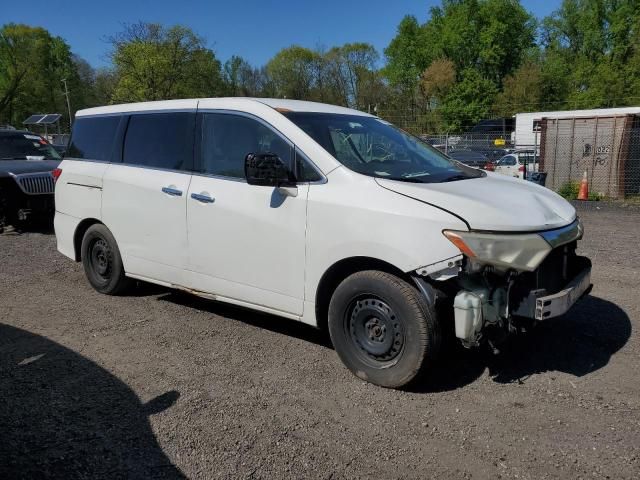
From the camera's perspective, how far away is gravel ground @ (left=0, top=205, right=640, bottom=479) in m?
2.95

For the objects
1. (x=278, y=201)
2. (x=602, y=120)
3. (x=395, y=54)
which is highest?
(x=395, y=54)

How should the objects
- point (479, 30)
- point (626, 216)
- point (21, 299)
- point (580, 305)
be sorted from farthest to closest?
point (479, 30) → point (626, 216) → point (21, 299) → point (580, 305)

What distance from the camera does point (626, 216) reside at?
11453mm

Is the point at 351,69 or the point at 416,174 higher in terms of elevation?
the point at 351,69

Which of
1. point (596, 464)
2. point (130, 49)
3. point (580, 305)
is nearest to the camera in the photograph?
point (596, 464)

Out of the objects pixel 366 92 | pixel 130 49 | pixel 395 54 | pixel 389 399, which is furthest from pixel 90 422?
pixel 395 54

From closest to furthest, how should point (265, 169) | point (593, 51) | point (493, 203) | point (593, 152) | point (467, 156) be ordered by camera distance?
1. point (493, 203)
2. point (265, 169)
3. point (593, 152)
4. point (467, 156)
5. point (593, 51)

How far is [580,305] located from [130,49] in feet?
126

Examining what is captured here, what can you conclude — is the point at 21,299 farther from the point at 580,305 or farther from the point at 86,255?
the point at 580,305

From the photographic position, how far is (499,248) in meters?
3.28

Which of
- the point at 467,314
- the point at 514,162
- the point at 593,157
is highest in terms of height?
the point at 593,157

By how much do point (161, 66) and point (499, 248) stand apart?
39107 millimetres

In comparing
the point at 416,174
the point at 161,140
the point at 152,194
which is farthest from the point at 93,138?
the point at 416,174

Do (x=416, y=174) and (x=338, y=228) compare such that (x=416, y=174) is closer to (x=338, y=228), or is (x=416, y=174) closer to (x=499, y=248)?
(x=338, y=228)
